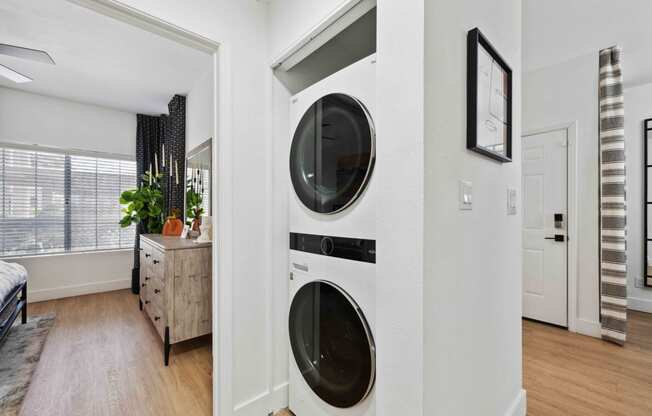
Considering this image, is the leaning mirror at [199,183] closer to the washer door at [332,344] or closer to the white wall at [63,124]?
the white wall at [63,124]

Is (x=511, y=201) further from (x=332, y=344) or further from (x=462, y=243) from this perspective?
(x=332, y=344)

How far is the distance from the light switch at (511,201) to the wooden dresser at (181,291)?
6.89ft

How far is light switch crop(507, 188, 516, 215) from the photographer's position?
1.40m

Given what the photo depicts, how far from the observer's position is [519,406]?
1.50m

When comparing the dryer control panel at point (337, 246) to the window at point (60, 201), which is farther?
the window at point (60, 201)

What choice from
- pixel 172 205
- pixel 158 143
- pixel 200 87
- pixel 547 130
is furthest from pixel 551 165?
pixel 158 143

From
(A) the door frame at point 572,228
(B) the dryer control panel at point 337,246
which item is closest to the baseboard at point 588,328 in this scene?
(A) the door frame at point 572,228

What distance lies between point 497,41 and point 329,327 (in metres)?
1.50

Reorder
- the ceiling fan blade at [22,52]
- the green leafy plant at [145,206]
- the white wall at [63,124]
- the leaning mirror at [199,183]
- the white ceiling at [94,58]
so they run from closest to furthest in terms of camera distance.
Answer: the ceiling fan blade at [22,52] < the white ceiling at [94,58] < the leaning mirror at [199,183] < the white wall at [63,124] < the green leafy plant at [145,206]

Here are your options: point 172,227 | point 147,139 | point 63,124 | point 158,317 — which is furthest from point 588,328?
point 63,124

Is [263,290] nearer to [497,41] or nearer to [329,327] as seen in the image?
[329,327]

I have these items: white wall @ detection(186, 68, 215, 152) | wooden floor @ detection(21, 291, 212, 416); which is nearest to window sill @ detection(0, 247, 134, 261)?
wooden floor @ detection(21, 291, 212, 416)

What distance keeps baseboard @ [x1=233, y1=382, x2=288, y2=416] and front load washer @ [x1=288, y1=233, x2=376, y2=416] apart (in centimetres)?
6

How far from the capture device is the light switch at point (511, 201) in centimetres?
140
